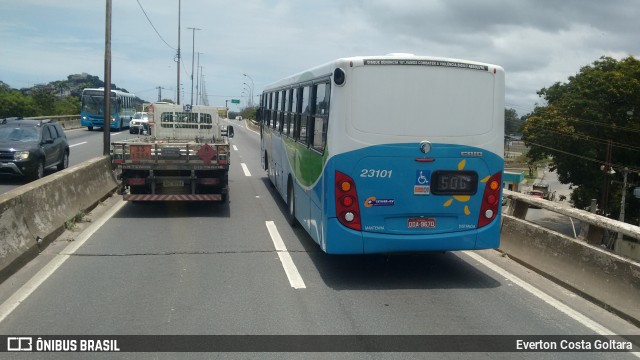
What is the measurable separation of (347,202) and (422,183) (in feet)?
3.34

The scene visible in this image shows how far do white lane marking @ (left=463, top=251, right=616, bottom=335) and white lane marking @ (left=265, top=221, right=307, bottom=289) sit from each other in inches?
112

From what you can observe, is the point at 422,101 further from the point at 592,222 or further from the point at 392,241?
the point at 592,222

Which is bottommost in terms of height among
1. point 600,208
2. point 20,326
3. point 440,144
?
point 600,208

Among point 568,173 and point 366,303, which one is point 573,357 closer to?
point 366,303

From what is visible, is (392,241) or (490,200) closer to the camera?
(392,241)

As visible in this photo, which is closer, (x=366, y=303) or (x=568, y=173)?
(x=366, y=303)

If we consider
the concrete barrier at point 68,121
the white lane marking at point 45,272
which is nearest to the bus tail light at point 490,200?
the white lane marking at point 45,272

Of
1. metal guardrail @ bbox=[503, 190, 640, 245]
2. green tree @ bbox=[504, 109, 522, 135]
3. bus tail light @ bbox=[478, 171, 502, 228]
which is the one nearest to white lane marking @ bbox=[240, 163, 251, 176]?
metal guardrail @ bbox=[503, 190, 640, 245]

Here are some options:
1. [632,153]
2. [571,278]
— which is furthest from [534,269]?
[632,153]

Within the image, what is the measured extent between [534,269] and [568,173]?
38.3 metres

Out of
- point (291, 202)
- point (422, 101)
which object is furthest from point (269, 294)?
point (291, 202)

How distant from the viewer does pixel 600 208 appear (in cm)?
3894

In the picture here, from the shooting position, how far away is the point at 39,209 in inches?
356

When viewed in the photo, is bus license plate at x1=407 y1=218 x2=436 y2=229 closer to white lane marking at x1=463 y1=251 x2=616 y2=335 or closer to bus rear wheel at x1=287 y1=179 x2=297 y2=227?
white lane marking at x1=463 y1=251 x2=616 y2=335
